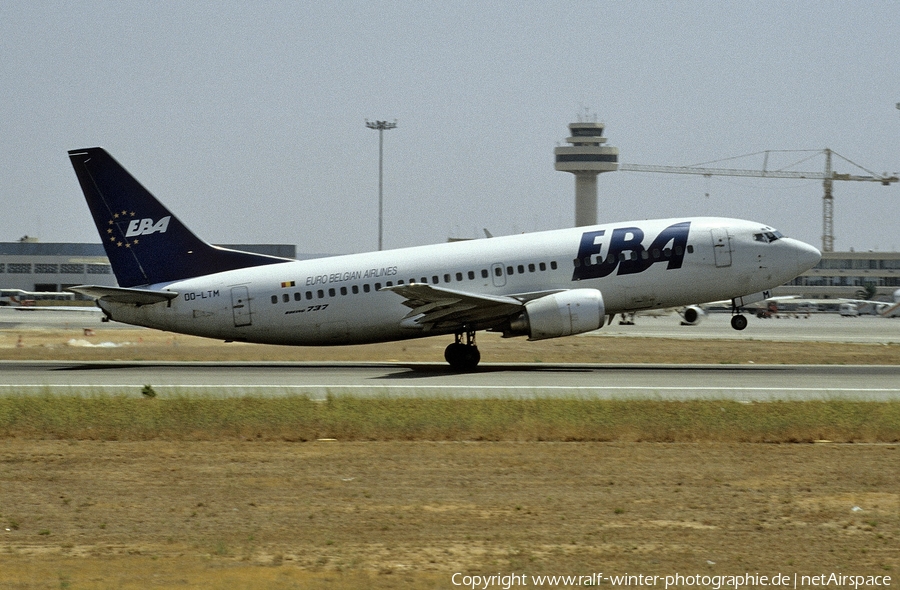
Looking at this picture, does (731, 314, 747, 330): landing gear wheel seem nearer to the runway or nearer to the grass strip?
the runway

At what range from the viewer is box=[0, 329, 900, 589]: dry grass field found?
10508 mm

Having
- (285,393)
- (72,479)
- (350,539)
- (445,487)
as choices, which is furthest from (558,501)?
(285,393)

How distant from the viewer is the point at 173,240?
32719 millimetres

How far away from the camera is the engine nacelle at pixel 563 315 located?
29.9m

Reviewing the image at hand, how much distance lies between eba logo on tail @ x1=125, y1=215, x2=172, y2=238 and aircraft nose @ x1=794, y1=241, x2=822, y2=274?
21.0m

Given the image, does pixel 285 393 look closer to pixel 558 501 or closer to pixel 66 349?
pixel 558 501

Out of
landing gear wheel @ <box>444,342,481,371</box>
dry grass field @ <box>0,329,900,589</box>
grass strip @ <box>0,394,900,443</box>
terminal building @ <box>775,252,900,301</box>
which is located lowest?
dry grass field @ <box>0,329,900,589</box>

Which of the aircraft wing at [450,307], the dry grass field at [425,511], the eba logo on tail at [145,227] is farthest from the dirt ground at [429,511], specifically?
the eba logo on tail at [145,227]

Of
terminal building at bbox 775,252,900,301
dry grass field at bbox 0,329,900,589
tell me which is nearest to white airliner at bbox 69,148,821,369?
dry grass field at bbox 0,329,900,589

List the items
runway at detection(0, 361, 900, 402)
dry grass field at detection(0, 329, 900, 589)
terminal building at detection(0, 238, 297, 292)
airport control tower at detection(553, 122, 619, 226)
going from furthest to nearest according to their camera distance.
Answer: airport control tower at detection(553, 122, 619, 226) → terminal building at detection(0, 238, 297, 292) → runway at detection(0, 361, 900, 402) → dry grass field at detection(0, 329, 900, 589)

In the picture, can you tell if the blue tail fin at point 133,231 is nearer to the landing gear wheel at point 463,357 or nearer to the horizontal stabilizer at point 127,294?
the horizontal stabilizer at point 127,294

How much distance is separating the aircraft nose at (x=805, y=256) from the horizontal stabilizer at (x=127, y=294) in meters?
20.5

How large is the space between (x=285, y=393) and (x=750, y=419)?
11.5 m

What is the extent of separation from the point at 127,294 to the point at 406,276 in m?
8.77
